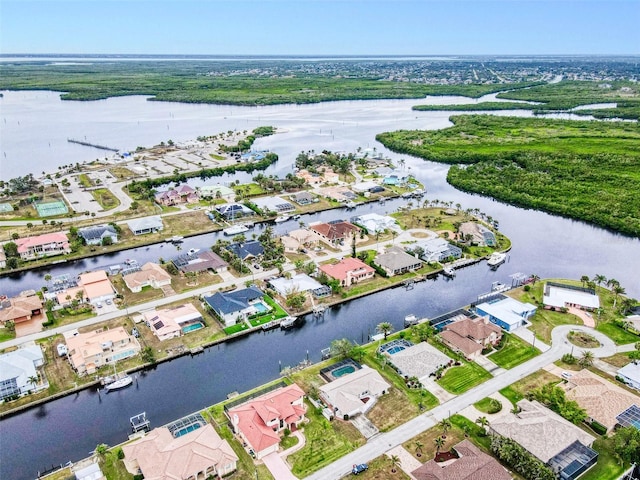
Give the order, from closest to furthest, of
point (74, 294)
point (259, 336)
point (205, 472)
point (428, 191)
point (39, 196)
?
point (205, 472) → point (259, 336) → point (74, 294) → point (39, 196) → point (428, 191)

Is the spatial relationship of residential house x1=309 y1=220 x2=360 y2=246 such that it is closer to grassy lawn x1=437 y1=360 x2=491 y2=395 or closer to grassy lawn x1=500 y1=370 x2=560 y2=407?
grassy lawn x1=437 y1=360 x2=491 y2=395

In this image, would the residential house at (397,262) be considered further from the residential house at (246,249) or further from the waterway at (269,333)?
the residential house at (246,249)

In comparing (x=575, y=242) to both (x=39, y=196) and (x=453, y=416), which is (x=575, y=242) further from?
(x=39, y=196)


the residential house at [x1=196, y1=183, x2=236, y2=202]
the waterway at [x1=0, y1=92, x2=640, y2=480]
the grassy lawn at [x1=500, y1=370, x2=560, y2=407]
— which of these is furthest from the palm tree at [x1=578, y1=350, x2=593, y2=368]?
the residential house at [x1=196, y1=183, x2=236, y2=202]

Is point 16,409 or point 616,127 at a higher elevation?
point 616,127

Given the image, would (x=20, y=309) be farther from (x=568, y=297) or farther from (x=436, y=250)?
(x=568, y=297)

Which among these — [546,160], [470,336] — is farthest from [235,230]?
[546,160]

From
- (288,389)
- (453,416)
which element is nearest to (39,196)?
(288,389)
